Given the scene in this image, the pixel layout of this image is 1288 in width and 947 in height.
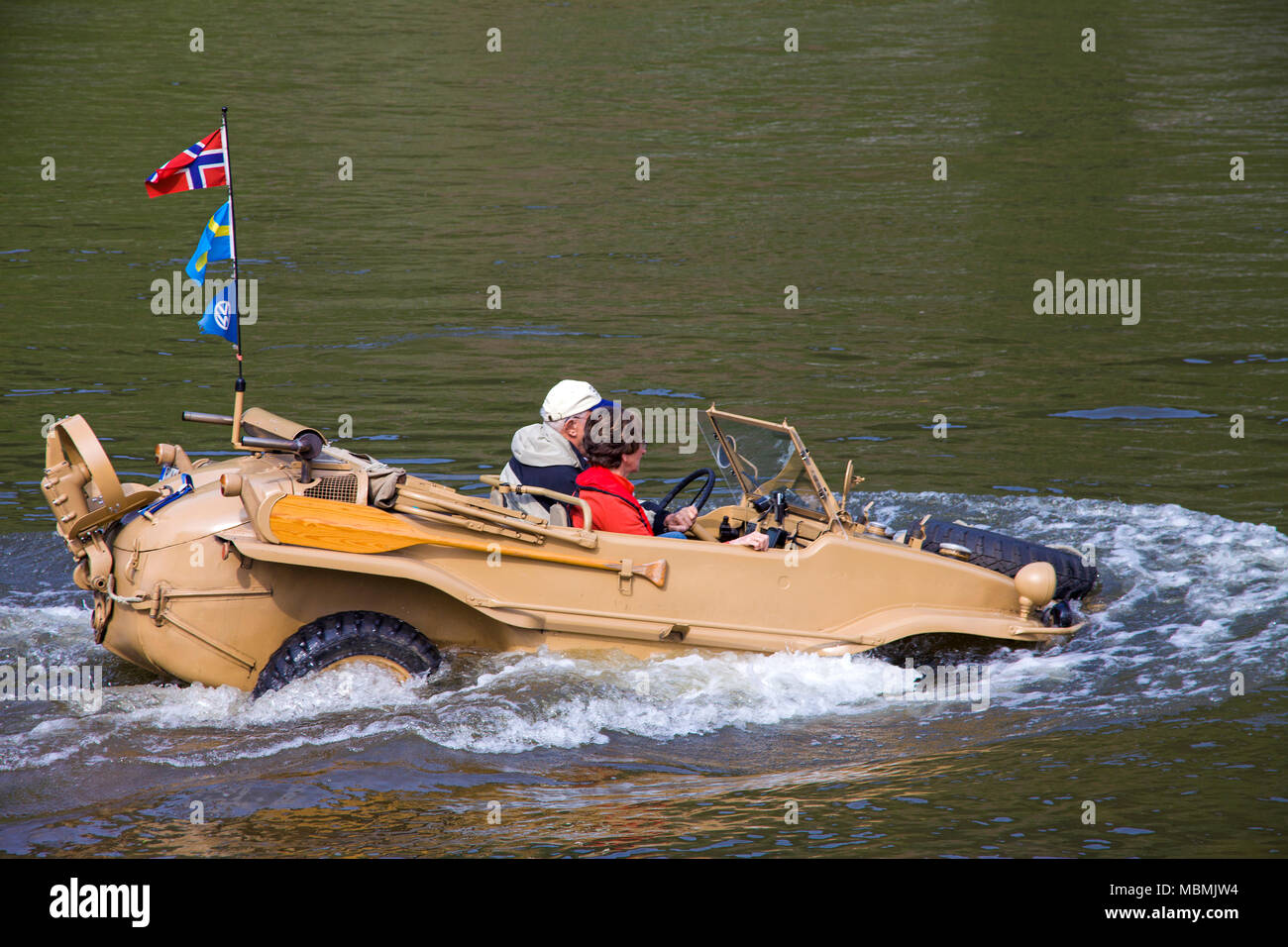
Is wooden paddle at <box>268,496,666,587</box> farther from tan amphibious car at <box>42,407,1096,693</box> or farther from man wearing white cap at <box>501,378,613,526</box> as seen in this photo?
man wearing white cap at <box>501,378,613,526</box>

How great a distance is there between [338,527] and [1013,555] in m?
3.39

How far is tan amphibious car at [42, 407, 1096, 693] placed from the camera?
254 inches

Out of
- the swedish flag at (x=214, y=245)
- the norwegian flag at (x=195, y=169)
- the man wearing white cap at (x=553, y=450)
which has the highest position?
the norwegian flag at (x=195, y=169)

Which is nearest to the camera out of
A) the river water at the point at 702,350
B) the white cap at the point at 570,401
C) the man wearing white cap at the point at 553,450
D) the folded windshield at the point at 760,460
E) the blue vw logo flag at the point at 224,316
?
the river water at the point at 702,350

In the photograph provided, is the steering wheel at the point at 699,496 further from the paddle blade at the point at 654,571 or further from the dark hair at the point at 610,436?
the paddle blade at the point at 654,571

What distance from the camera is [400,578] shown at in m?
6.63

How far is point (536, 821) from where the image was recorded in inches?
227

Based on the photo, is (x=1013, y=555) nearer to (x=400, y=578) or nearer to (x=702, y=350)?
(x=400, y=578)

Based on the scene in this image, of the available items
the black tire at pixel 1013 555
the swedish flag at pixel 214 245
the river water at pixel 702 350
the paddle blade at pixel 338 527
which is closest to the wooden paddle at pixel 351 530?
the paddle blade at pixel 338 527

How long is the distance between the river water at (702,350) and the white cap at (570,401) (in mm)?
1265

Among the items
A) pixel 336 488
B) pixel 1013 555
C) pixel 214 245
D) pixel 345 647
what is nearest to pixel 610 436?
pixel 336 488

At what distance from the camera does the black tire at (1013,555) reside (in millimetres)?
7504
